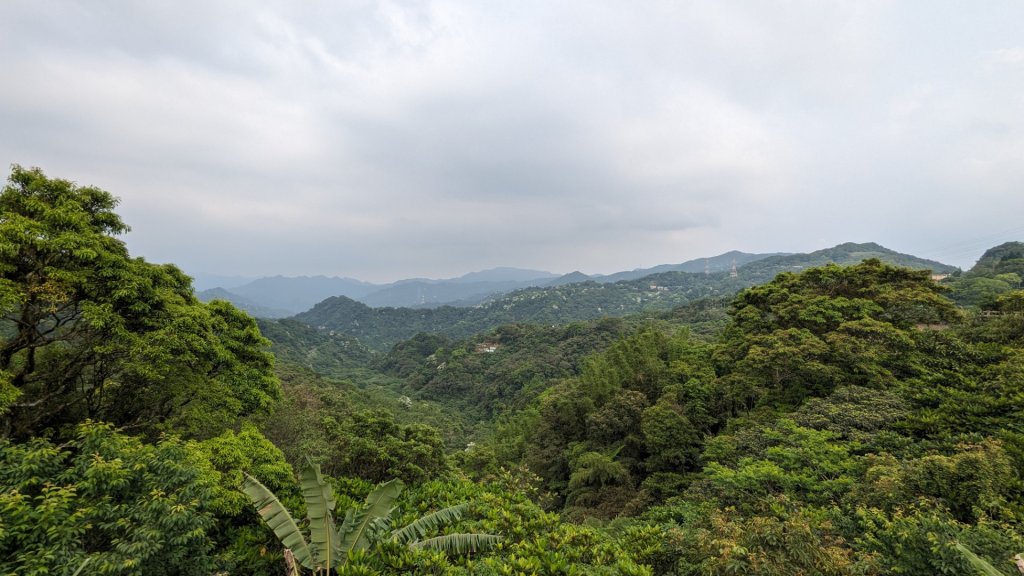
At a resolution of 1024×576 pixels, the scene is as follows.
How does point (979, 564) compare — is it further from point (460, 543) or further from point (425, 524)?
point (425, 524)

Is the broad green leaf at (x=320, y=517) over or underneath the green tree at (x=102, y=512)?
underneath

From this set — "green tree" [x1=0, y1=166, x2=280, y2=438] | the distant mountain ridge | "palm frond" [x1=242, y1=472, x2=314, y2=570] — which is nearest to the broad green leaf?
"palm frond" [x1=242, y1=472, x2=314, y2=570]

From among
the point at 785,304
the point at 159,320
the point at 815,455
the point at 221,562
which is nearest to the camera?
the point at 221,562

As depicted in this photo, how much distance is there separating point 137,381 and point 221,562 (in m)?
6.62

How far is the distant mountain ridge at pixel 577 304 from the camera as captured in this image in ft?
509

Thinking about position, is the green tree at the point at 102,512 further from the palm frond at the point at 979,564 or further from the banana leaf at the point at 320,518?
the palm frond at the point at 979,564

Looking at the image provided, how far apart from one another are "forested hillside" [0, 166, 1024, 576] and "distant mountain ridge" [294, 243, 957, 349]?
133m

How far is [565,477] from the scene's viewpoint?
22562 mm

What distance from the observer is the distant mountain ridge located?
6112 inches

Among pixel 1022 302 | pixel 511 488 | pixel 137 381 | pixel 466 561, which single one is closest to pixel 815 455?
pixel 511 488

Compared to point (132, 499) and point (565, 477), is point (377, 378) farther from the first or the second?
point (132, 499)

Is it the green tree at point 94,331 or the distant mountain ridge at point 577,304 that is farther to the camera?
the distant mountain ridge at point 577,304

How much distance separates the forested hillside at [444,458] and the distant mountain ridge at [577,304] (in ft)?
436

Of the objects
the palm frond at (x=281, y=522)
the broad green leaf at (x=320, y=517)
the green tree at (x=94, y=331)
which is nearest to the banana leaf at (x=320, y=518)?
the broad green leaf at (x=320, y=517)
